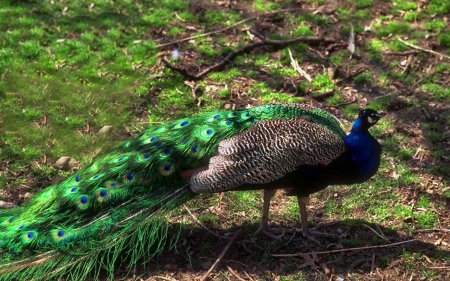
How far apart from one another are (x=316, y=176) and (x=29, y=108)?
10.6ft

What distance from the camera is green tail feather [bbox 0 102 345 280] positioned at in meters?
4.21

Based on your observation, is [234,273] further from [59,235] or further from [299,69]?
[299,69]

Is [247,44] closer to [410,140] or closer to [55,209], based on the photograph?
[410,140]

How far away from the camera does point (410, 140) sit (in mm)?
5781

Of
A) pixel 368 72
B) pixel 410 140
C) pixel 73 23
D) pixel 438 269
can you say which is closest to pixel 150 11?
pixel 73 23

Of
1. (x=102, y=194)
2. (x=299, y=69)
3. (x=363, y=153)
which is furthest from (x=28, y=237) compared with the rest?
(x=299, y=69)

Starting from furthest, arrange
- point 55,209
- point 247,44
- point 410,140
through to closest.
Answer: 1. point 247,44
2. point 410,140
3. point 55,209

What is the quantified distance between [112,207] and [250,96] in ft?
8.28

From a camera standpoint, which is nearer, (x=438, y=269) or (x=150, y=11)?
(x=438, y=269)

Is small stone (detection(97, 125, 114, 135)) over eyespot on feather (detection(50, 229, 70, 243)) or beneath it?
beneath

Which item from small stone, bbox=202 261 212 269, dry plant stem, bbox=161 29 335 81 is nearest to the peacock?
small stone, bbox=202 261 212 269

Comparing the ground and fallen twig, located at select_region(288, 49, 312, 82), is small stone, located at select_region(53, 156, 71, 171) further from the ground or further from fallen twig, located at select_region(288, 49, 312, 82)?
fallen twig, located at select_region(288, 49, 312, 82)

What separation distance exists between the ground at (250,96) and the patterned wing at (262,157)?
610 millimetres

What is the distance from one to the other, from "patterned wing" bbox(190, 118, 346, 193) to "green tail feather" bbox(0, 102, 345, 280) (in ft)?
0.32
